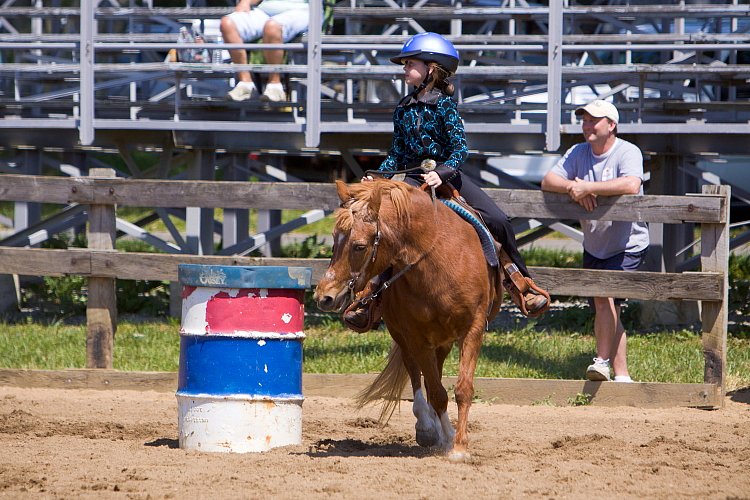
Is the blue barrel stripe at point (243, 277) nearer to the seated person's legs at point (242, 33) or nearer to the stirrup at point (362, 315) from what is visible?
the stirrup at point (362, 315)

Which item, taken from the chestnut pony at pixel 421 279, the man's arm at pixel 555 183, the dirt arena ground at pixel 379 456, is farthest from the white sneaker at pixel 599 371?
the chestnut pony at pixel 421 279

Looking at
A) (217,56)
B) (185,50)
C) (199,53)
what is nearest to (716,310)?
(185,50)

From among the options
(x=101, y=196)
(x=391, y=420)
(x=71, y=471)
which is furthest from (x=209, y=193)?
(x=71, y=471)

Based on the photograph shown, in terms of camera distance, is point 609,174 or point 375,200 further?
point 609,174

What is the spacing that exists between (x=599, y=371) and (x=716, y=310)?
96cm

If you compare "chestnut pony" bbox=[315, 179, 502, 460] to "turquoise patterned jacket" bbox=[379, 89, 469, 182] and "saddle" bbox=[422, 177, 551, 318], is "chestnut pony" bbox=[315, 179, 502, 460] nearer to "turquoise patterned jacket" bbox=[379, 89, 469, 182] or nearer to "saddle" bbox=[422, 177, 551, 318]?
"saddle" bbox=[422, 177, 551, 318]

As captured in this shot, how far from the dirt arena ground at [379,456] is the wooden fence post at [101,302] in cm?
48

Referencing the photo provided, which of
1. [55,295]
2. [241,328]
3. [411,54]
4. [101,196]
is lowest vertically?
[55,295]

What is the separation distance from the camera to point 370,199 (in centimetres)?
537

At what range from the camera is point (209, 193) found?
8.10 metres

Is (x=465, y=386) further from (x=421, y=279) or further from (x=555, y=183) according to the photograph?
(x=555, y=183)

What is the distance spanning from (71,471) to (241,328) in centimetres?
118

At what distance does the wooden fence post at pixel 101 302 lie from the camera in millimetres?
8102

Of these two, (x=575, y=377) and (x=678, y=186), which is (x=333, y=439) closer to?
(x=575, y=377)
